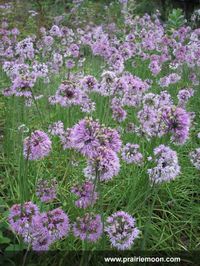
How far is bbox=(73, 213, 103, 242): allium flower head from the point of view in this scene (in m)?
2.18

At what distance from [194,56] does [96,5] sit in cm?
906

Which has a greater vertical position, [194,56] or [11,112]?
[194,56]

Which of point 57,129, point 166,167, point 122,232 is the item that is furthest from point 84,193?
point 57,129

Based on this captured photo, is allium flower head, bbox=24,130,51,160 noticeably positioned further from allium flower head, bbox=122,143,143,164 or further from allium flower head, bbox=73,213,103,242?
allium flower head, bbox=122,143,143,164

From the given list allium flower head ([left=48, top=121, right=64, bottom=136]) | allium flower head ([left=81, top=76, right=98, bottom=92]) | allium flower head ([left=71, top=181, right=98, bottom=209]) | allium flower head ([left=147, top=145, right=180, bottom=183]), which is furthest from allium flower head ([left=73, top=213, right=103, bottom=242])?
allium flower head ([left=81, top=76, right=98, bottom=92])

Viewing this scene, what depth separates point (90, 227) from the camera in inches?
85.8

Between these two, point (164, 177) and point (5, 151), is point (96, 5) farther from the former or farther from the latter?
point (164, 177)

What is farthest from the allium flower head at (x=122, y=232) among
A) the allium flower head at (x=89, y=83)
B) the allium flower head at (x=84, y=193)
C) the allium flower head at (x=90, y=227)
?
the allium flower head at (x=89, y=83)

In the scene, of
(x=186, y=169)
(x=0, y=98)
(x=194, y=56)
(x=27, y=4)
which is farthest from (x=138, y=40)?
(x=27, y=4)

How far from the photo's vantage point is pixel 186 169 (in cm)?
365

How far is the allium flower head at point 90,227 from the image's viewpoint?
218 cm

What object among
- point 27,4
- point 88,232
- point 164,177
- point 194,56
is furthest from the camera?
point 27,4

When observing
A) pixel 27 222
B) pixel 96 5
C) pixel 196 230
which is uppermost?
pixel 96 5

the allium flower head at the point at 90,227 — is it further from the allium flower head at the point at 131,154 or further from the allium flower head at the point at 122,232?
the allium flower head at the point at 131,154
